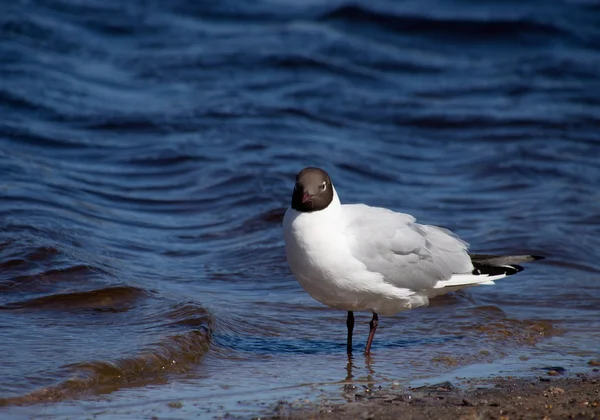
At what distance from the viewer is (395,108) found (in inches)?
530

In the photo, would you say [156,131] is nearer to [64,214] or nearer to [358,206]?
[64,214]

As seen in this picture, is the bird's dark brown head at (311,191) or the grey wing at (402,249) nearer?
the bird's dark brown head at (311,191)

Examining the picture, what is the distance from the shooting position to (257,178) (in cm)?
999

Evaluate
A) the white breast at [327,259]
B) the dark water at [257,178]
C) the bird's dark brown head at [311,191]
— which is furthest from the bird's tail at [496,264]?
the bird's dark brown head at [311,191]

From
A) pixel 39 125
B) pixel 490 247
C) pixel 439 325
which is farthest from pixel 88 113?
pixel 439 325

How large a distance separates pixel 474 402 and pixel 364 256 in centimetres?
112

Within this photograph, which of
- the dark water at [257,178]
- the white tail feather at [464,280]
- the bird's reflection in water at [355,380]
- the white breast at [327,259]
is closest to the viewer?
the bird's reflection in water at [355,380]

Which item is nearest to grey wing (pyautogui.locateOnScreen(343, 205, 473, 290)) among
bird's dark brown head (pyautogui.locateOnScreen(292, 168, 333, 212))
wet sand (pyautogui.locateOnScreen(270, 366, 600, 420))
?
bird's dark brown head (pyautogui.locateOnScreen(292, 168, 333, 212))

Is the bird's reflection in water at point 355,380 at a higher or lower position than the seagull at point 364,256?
lower

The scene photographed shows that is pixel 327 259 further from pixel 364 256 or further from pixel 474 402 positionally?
pixel 474 402

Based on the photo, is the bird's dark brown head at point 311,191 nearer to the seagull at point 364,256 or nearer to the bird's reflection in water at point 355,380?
the seagull at point 364,256

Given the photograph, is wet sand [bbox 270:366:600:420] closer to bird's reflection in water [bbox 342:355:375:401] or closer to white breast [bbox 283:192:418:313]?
bird's reflection in water [bbox 342:355:375:401]

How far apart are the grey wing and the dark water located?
49 centimetres

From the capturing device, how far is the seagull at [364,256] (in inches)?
209
